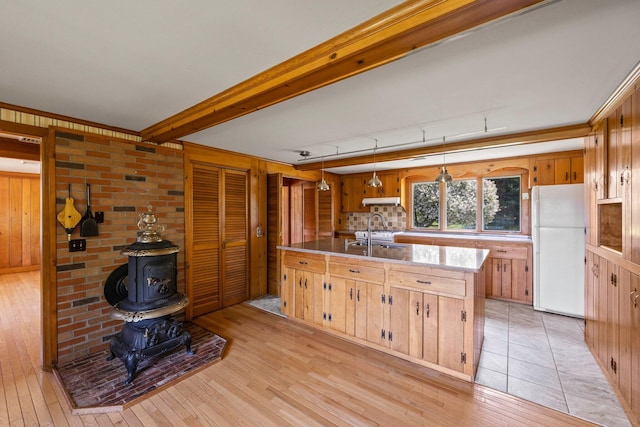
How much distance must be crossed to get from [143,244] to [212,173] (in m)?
1.62

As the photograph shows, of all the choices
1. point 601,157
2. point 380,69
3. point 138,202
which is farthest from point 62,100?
point 601,157

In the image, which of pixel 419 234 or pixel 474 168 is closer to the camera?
pixel 474 168

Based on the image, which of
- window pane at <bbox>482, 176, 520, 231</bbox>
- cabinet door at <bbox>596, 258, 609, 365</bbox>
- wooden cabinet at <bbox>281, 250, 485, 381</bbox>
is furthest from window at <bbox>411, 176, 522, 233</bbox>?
wooden cabinet at <bbox>281, 250, 485, 381</bbox>

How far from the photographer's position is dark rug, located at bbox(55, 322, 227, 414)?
199cm

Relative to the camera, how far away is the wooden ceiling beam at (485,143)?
288cm

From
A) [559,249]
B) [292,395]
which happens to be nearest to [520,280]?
[559,249]

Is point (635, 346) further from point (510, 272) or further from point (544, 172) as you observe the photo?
point (544, 172)

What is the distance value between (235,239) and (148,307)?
5.92 ft

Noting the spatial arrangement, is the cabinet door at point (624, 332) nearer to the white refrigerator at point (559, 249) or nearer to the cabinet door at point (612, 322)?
the cabinet door at point (612, 322)

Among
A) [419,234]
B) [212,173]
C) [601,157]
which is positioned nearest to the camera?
[601,157]

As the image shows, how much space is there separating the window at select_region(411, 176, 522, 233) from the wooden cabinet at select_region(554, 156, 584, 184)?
1.89 ft

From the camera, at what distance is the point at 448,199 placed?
5211 millimetres

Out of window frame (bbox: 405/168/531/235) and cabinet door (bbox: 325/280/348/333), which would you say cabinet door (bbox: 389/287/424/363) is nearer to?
cabinet door (bbox: 325/280/348/333)

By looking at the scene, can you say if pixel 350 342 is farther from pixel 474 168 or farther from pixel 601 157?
pixel 474 168
